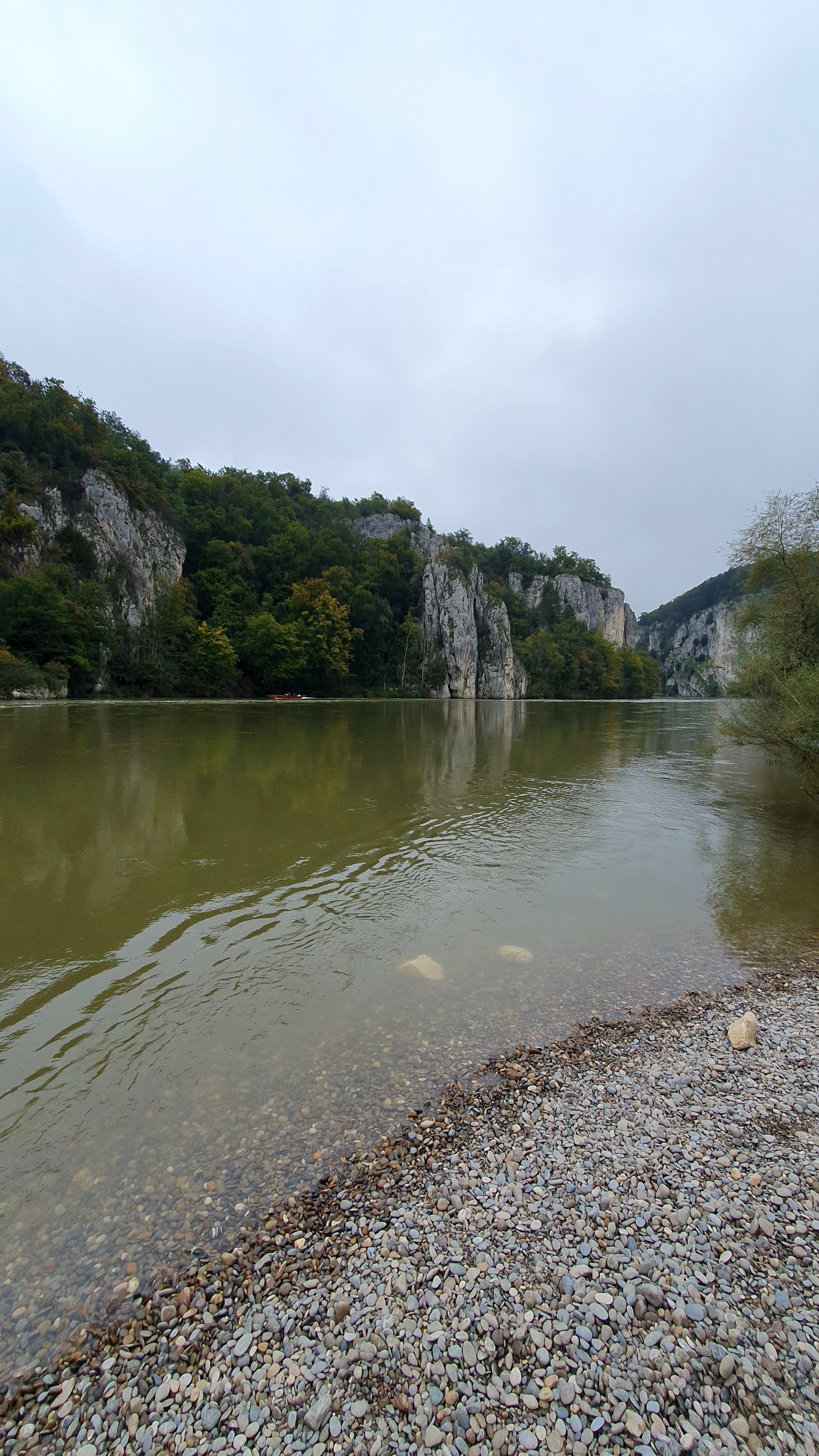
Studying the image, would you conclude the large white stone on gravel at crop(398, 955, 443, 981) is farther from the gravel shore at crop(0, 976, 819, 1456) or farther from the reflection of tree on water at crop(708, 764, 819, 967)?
the reflection of tree on water at crop(708, 764, 819, 967)

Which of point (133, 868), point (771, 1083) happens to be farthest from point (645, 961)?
point (133, 868)

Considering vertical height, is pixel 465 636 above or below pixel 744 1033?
above

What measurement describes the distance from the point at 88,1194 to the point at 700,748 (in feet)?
107

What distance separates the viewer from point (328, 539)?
9988cm

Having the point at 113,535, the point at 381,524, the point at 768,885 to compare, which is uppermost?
the point at 381,524

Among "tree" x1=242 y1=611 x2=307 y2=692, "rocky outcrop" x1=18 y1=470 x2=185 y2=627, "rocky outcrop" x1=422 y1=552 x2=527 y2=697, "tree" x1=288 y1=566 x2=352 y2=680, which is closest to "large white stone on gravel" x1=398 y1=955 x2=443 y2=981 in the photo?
"rocky outcrop" x1=18 y1=470 x2=185 y2=627

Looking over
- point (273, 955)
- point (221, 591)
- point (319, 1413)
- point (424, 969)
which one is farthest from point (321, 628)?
point (319, 1413)

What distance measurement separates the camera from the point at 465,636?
11019 centimetres

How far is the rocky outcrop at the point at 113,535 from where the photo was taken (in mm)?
61094

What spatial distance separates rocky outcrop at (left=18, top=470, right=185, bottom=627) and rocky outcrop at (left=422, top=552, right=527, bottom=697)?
163ft

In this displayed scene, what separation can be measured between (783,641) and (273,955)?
17.3m

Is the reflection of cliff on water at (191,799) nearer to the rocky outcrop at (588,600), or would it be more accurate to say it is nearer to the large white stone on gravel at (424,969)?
the large white stone on gravel at (424,969)

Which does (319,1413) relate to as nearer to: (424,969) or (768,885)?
(424,969)

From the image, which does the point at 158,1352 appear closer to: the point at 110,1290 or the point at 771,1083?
the point at 110,1290
